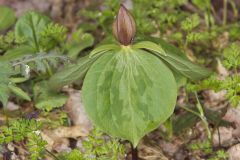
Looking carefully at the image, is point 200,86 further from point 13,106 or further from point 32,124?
point 13,106

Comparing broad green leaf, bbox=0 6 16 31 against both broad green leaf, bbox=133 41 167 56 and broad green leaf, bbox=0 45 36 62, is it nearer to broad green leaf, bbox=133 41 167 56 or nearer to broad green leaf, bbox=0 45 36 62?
broad green leaf, bbox=0 45 36 62

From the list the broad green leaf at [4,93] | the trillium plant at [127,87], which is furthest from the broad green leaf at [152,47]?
the broad green leaf at [4,93]

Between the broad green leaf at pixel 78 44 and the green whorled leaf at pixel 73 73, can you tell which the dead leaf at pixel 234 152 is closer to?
the green whorled leaf at pixel 73 73

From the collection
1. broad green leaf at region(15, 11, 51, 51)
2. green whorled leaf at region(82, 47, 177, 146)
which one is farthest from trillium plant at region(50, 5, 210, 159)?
broad green leaf at region(15, 11, 51, 51)

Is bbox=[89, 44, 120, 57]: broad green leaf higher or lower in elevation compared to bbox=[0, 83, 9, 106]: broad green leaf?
higher

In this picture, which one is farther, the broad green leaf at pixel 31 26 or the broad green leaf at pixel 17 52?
the broad green leaf at pixel 31 26

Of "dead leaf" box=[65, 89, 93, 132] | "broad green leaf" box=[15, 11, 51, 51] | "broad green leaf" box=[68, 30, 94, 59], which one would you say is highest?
"broad green leaf" box=[15, 11, 51, 51]
